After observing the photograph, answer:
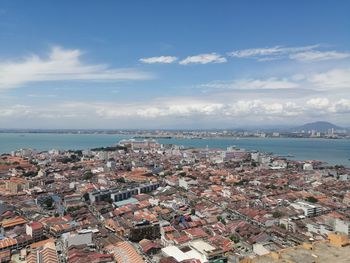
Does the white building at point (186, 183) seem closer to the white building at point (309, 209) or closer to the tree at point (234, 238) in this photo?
the white building at point (309, 209)

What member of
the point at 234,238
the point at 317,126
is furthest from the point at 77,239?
the point at 317,126

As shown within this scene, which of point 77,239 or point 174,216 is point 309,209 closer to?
point 174,216

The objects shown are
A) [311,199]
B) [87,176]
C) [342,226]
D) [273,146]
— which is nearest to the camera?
[342,226]

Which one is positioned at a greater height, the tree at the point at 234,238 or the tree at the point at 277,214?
the tree at the point at 277,214

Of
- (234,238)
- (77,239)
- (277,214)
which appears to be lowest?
(234,238)

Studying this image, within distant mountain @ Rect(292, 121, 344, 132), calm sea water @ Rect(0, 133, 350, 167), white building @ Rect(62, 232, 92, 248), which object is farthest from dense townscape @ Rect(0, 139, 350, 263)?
distant mountain @ Rect(292, 121, 344, 132)

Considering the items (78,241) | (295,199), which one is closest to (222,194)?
(295,199)

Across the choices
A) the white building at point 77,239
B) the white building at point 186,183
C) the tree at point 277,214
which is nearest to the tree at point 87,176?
the white building at point 186,183

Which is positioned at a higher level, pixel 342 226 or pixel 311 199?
pixel 342 226

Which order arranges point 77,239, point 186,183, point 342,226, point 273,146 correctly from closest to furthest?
point 77,239, point 342,226, point 186,183, point 273,146
